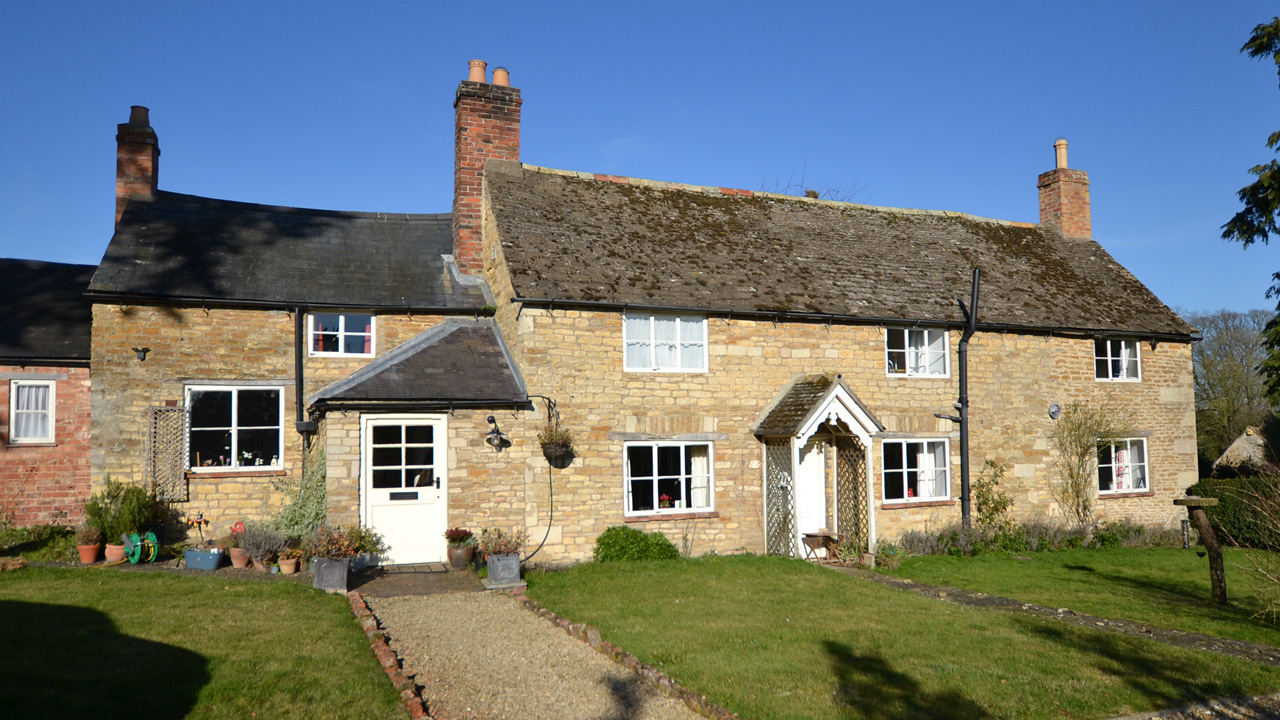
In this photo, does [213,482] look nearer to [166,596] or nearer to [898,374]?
[166,596]

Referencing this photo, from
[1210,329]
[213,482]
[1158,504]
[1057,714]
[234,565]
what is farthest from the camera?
[1210,329]

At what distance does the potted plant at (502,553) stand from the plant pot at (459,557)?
9.3 inches

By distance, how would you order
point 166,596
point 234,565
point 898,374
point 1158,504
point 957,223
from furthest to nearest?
point 957,223 → point 1158,504 → point 898,374 → point 234,565 → point 166,596

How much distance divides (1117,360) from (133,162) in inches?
868

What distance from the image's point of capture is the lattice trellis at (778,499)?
15.6m

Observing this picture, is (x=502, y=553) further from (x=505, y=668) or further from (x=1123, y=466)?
(x=1123, y=466)

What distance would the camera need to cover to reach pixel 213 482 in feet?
48.9

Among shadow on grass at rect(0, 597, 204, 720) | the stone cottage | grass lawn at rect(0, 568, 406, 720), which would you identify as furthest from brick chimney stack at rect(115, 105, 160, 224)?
shadow on grass at rect(0, 597, 204, 720)

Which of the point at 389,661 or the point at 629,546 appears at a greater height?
the point at 629,546

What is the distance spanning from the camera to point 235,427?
1514 centimetres

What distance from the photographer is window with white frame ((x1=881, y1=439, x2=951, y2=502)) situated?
17.0m

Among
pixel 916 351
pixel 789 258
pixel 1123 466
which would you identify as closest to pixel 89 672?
pixel 789 258

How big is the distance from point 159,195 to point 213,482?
6705 millimetres

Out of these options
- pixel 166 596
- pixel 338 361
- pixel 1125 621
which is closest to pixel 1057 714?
pixel 1125 621
